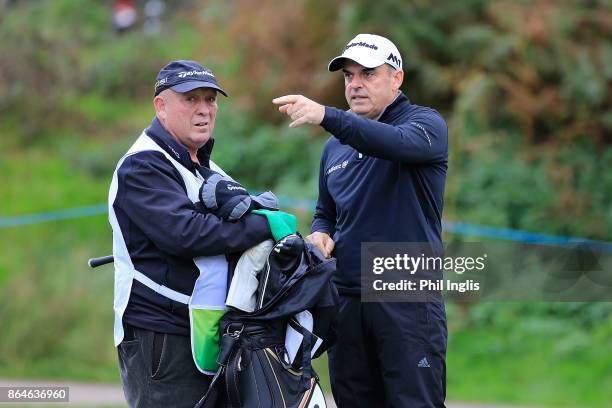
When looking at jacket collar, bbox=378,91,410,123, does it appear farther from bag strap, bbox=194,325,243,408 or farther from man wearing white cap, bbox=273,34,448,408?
bag strap, bbox=194,325,243,408

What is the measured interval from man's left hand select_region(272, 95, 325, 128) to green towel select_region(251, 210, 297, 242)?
0.40 meters

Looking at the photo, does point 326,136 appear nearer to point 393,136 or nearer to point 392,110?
point 392,110

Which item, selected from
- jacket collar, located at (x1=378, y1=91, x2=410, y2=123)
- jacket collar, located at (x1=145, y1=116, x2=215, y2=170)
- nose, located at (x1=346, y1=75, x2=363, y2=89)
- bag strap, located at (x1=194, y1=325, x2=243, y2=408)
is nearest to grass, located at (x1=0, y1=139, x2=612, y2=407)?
jacket collar, located at (x1=378, y1=91, x2=410, y2=123)

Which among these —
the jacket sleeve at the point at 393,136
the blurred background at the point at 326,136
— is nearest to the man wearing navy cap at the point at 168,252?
the jacket sleeve at the point at 393,136

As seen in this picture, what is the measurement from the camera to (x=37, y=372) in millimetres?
8773

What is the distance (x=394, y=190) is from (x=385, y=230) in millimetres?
205

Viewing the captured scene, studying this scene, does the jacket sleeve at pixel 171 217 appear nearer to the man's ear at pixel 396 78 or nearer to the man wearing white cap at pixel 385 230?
the man wearing white cap at pixel 385 230

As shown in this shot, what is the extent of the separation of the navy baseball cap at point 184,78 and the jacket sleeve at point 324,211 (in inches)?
41.8

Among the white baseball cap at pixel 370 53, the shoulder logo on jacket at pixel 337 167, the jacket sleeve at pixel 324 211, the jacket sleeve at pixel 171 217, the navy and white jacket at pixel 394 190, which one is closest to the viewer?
the jacket sleeve at pixel 171 217

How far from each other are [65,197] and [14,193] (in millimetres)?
708

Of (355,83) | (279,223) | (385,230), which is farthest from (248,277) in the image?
(355,83)

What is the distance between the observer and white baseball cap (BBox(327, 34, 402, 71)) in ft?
15.1

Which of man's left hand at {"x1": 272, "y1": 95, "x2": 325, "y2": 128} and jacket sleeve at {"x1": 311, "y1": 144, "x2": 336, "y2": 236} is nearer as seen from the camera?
man's left hand at {"x1": 272, "y1": 95, "x2": 325, "y2": 128}

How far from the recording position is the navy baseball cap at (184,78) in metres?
4.15
